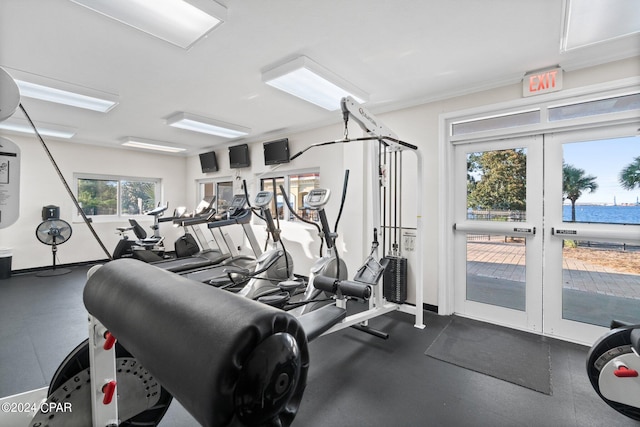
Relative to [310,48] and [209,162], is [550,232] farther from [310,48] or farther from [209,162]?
[209,162]

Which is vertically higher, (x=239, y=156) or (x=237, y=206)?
(x=239, y=156)

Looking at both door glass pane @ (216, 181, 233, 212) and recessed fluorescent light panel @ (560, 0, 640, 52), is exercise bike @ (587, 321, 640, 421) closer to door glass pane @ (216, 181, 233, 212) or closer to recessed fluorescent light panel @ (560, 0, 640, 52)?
recessed fluorescent light panel @ (560, 0, 640, 52)

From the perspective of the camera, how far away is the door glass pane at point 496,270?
2900mm

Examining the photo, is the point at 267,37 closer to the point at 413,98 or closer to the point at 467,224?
the point at 413,98

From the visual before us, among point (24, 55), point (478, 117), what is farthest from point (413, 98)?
point (24, 55)

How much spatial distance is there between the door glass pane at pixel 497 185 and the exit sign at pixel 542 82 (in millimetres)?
544

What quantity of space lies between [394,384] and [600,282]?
7.02ft

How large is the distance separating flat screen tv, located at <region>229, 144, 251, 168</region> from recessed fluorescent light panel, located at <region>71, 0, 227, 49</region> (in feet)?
11.7

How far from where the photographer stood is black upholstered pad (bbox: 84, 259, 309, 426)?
42 centimetres

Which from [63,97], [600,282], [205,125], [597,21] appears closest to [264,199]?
[205,125]

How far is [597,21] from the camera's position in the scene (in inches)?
73.4

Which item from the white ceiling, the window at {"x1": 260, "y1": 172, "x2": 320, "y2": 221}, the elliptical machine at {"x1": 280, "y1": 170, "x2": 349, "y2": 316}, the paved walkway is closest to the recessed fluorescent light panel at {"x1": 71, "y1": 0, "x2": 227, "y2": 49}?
the white ceiling

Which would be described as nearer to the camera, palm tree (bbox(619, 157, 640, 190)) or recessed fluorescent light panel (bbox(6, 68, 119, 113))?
palm tree (bbox(619, 157, 640, 190))

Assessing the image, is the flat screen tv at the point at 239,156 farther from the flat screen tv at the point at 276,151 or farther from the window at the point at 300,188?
the window at the point at 300,188
